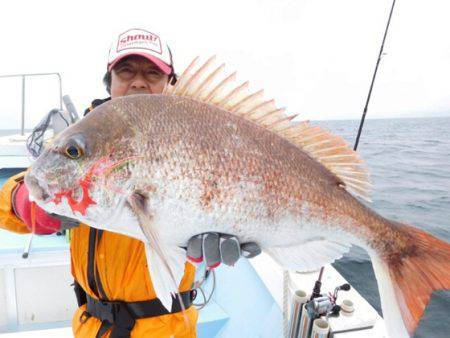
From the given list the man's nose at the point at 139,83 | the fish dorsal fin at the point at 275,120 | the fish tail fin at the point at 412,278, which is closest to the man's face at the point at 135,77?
the man's nose at the point at 139,83

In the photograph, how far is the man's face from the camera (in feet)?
6.91

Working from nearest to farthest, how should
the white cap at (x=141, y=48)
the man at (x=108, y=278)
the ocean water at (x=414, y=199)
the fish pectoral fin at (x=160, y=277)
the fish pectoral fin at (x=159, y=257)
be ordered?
1. the fish pectoral fin at (x=159, y=257)
2. the fish pectoral fin at (x=160, y=277)
3. the man at (x=108, y=278)
4. the white cap at (x=141, y=48)
5. the ocean water at (x=414, y=199)

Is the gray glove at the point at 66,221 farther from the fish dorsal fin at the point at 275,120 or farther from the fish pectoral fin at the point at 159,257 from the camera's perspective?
the fish dorsal fin at the point at 275,120

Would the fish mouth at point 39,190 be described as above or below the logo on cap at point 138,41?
below

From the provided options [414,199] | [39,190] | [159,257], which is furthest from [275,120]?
[414,199]

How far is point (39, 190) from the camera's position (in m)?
1.25

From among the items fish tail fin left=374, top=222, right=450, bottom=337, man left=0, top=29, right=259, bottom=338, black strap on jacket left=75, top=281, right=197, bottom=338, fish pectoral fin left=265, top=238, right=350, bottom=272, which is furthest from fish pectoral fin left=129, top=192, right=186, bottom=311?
fish tail fin left=374, top=222, right=450, bottom=337

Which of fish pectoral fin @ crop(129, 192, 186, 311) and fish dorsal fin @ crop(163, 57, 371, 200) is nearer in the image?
fish pectoral fin @ crop(129, 192, 186, 311)

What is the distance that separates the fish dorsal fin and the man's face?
77 centimetres

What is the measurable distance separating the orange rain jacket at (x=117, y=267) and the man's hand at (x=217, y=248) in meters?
0.42

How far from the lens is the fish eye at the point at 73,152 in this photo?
1263 mm

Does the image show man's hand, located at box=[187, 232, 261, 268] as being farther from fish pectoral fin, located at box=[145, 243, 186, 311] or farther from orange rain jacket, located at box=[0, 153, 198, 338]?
orange rain jacket, located at box=[0, 153, 198, 338]

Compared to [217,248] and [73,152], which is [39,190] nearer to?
[73,152]

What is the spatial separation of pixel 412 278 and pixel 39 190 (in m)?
1.54
